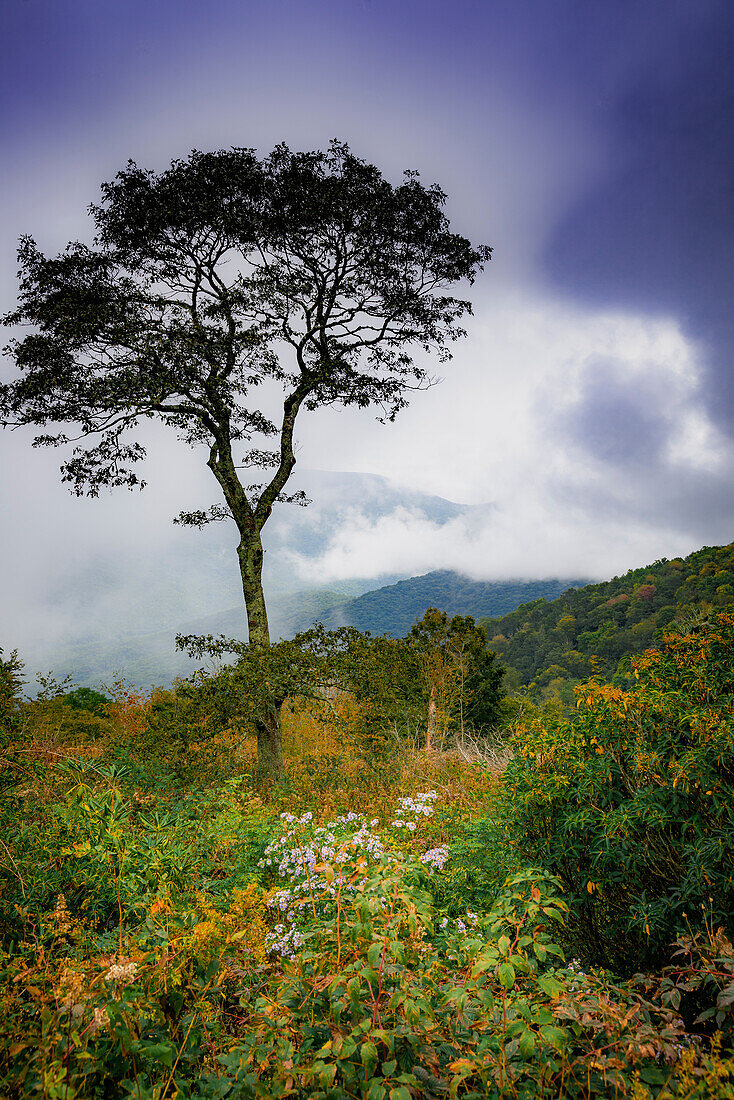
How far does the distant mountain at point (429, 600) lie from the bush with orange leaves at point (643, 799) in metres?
94.8

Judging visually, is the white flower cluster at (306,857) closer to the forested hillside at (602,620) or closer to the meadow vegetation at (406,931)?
the meadow vegetation at (406,931)

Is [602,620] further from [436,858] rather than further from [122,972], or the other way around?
[122,972]

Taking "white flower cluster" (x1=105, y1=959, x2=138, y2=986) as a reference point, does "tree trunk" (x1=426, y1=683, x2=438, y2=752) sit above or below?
below

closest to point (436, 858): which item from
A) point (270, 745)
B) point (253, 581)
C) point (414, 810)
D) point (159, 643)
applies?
point (414, 810)

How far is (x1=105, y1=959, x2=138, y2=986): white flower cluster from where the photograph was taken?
1.39m

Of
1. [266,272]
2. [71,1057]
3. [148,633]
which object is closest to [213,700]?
[71,1057]

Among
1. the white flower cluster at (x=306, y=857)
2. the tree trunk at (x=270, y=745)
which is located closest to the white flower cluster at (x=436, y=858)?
the white flower cluster at (x=306, y=857)

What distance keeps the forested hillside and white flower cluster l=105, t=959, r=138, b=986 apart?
46438 mm

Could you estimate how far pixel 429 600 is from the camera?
127875 mm

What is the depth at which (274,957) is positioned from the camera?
296 centimetres

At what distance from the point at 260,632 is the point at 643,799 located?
6.50 metres

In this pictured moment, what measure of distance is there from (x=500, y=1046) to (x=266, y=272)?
30.6ft

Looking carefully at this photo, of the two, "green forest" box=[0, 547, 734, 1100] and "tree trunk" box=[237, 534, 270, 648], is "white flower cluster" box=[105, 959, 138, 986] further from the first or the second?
"tree trunk" box=[237, 534, 270, 648]

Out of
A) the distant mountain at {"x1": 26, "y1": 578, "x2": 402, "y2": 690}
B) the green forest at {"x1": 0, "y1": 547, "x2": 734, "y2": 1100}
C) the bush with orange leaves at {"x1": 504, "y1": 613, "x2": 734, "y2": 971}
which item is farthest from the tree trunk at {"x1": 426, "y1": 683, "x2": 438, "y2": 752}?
the distant mountain at {"x1": 26, "y1": 578, "x2": 402, "y2": 690}
